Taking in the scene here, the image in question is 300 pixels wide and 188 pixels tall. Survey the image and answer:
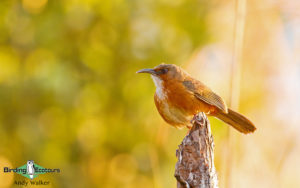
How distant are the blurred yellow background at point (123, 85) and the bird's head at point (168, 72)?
0.41m

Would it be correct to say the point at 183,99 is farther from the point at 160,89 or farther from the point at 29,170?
the point at 29,170

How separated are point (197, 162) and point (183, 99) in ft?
5.95

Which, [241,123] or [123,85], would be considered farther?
[123,85]

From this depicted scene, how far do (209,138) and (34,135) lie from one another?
102 inches

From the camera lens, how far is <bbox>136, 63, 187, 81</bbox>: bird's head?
4266 millimetres

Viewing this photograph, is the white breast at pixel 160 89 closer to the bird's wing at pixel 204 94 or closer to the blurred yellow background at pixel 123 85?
the bird's wing at pixel 204 94

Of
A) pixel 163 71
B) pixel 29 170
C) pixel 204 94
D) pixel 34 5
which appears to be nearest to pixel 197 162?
pixel 204 94

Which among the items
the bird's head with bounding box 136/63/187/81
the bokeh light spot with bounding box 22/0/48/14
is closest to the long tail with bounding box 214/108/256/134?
the bird's head with bounding box 136/63/187/81

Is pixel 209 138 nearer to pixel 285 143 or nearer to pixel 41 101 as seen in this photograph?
pixel 285 143

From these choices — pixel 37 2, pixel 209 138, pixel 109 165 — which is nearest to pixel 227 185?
pixel 209 138

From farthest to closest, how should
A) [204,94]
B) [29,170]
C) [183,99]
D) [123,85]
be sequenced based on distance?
[123,85], [29,170], [204,94], [183,99]

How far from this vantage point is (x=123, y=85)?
16.2ft

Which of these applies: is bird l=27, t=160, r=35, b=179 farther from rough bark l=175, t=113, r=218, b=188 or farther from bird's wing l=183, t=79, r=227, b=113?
rough bark l=175, t=113, r=218, b=188

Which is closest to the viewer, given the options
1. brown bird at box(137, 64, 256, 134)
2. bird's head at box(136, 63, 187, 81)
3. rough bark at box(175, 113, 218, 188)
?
rough bark at box(175, 113, 218, 188)
